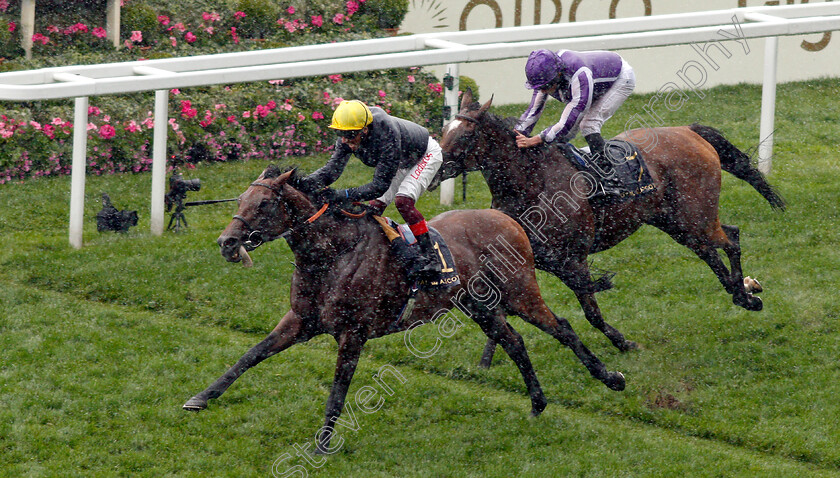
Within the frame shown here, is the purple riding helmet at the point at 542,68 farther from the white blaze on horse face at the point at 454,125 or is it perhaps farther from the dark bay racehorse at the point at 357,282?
the dark bay racehorse at the point at 357,282

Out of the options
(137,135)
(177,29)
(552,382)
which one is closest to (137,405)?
(552,382)

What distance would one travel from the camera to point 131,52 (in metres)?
14.3

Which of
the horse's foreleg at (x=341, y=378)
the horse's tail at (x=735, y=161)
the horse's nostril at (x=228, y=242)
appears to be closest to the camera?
the horse's nostril at (x=228, y=242)

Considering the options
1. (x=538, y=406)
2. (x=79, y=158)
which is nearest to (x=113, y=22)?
(x=79, y=158)

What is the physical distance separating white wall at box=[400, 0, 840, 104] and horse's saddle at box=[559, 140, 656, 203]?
6562mm

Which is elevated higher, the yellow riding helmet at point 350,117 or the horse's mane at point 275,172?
the yellow riding helmet at point 350,117

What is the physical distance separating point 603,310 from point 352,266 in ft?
11.0

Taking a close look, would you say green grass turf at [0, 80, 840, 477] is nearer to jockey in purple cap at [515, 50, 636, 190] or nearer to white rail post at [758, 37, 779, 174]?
white rail post at [758, 37, 779, 174]

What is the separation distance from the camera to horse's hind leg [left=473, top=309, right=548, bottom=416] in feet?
26.1

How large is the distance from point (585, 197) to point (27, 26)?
872 cm

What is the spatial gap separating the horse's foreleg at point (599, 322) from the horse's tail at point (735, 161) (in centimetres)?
196

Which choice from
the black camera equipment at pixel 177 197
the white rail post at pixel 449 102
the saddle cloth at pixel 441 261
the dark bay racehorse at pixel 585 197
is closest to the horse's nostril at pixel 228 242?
the saddle cloth at pixel 441 261

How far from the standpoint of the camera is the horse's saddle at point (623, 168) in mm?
8657

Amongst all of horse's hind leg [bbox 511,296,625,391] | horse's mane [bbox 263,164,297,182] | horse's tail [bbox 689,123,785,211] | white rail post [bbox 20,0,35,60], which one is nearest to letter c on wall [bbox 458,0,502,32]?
white rail post [bbox 20,0,35,60]
